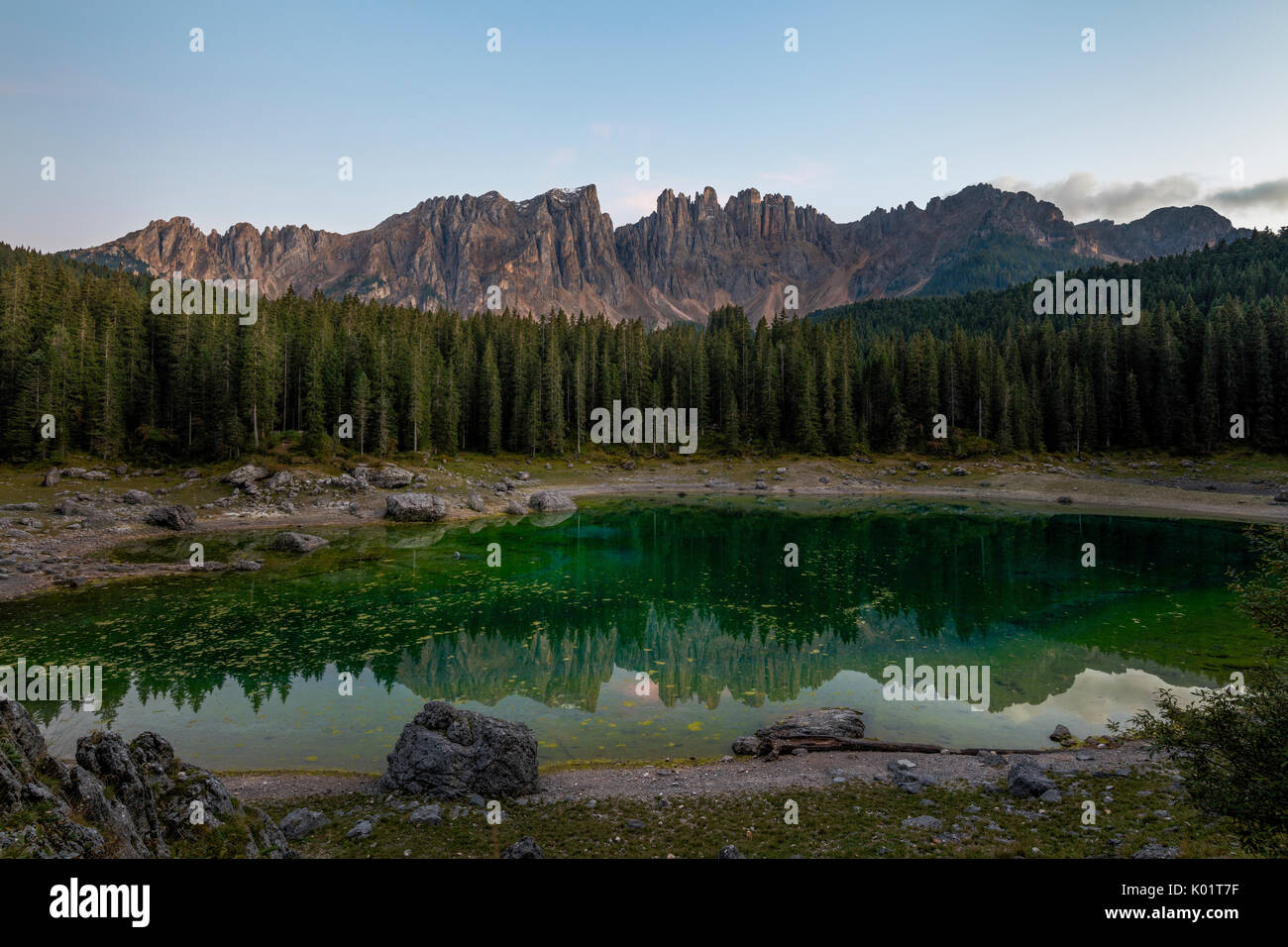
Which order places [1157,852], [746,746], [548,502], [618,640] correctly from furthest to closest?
[548,502] → [618,640] → [746,746] → [1157,852]

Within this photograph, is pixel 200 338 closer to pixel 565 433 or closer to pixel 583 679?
pixel 565 433

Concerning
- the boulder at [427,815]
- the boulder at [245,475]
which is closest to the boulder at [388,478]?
the boulder at [245,475]

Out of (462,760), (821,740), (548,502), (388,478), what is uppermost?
(388,478)

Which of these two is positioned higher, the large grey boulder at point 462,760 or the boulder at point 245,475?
the boulder at point 245,475

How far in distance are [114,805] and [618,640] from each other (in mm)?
23131

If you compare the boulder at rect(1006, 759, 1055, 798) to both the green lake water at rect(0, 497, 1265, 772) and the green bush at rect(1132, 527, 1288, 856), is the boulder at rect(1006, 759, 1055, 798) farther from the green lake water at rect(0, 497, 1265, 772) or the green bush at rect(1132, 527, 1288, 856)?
the green bush at rect(1132, 527, 1288, 856)

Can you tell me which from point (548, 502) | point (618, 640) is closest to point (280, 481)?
point (548, 502)

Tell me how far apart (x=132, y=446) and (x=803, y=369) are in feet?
354

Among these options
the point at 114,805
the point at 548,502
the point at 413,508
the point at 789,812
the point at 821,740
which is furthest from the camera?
the point at 548,502

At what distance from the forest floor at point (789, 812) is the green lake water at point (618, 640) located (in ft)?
8.65

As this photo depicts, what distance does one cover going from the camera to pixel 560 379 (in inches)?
4520

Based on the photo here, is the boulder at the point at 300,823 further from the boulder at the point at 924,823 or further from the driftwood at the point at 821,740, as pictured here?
the boulder at the point at 924,823

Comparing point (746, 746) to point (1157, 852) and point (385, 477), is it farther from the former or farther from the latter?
point (385, 477)

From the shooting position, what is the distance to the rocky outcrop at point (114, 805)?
326 inches
